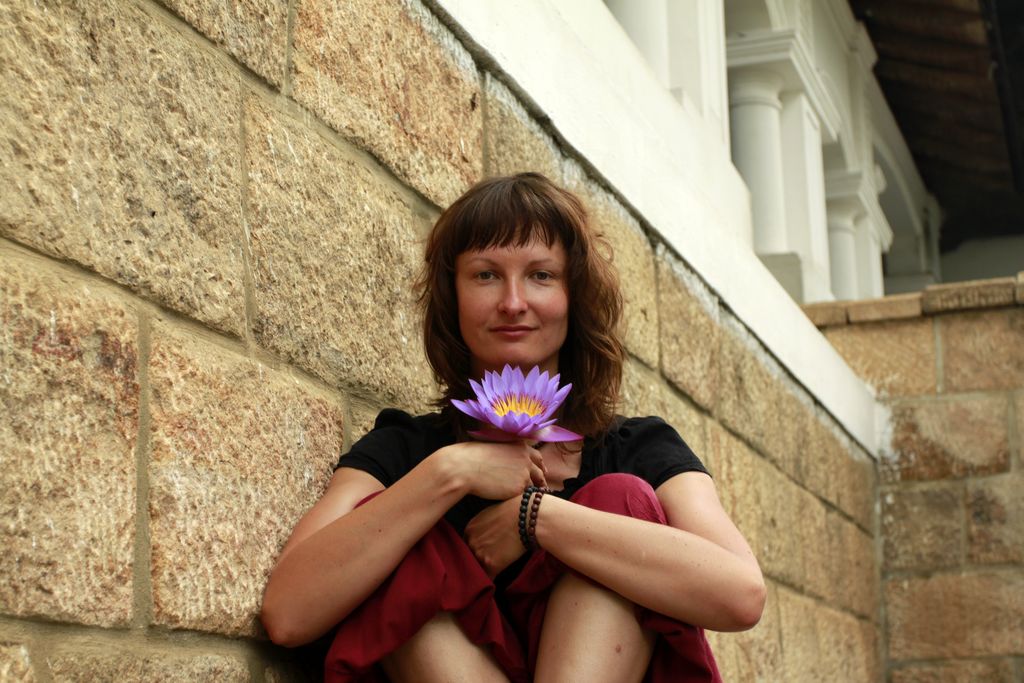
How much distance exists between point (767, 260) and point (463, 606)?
533 cm

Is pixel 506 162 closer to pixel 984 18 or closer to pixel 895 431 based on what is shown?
pixel 895 431

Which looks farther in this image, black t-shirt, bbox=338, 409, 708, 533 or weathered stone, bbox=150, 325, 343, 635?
black t-shirt, bbox=338, 409, 708, 533

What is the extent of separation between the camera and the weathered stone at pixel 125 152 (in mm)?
1636

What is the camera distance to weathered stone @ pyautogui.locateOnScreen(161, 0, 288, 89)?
1.99m

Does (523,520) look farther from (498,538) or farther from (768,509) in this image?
(768,509)

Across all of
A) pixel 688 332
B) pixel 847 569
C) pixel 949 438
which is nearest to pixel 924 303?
pixel 949 438

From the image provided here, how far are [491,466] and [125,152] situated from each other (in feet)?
1.89

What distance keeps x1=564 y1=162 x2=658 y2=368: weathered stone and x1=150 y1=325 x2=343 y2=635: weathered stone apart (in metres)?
1.44

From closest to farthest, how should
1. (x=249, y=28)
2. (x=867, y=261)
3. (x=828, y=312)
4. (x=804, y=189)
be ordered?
(x=249, y=28) < (x=828, y=312) < (x=804, y=189) < (x=867, y=261)

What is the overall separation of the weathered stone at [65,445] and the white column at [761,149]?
5478mm

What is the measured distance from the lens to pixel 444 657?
1.87 m

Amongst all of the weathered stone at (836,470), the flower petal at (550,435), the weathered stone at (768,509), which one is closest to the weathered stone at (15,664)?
the flower petal at (550,435)

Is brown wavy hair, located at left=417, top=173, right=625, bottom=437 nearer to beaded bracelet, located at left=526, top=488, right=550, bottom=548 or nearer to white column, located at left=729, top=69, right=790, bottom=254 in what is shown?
beaded bracelet, located at left=526, top=488, right=550, bottom=548

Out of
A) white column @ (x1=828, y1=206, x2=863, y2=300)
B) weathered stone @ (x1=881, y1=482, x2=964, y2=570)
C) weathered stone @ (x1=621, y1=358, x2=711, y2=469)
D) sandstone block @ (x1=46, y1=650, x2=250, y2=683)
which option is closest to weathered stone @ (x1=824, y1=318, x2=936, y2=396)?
weathered stone @ (x1=881, y1=482, x2=964, y2=570)
